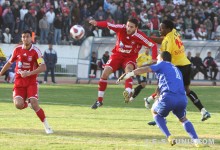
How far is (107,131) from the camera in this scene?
659 inches

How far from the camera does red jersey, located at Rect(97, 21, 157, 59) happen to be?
20094mm

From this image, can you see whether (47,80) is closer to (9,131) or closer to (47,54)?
(47,54)

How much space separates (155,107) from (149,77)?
25885 millimetres

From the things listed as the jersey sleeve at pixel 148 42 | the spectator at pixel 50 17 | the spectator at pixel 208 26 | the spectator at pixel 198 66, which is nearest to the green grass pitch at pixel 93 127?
the jersey sleeve at pixel 148 42

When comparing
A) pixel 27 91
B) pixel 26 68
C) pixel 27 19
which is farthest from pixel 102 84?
pixel 27 19

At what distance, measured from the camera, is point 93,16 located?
44031 mm

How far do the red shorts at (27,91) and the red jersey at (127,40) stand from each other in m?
4.03

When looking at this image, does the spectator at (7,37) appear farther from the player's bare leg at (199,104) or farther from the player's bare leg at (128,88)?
the player's bare leg at (199,104)

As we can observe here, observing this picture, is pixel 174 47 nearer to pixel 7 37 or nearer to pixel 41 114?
pixel 41 114

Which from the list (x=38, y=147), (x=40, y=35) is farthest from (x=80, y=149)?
(x=40, y=35)

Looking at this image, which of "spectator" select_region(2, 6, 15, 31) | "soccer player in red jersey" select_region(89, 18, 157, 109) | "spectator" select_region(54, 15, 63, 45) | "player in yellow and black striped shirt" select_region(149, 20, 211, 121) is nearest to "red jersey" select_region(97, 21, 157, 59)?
"soccer player in red jersey" select_region(89, 18, 157, 109)

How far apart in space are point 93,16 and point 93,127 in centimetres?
2689

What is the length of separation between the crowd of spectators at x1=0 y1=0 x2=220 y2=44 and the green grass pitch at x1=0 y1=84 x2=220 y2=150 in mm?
14316

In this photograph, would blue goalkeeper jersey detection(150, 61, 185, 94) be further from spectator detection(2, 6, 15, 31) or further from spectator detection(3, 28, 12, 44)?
spectator detection(3, 28, 12, 44)
